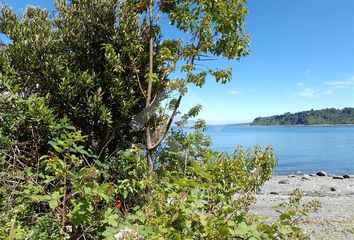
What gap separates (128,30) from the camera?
24.1 ft

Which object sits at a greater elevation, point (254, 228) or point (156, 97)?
point (156, 97)

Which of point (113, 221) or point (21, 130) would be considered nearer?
point (113, 221)

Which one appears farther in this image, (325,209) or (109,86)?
(325,209)

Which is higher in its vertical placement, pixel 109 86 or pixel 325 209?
pixel 109 86

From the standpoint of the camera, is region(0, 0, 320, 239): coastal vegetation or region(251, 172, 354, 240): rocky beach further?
region(251, 172, 354, 240): rocky beach

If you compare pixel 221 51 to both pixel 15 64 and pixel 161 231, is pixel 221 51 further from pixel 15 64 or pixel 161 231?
pixel 161 231

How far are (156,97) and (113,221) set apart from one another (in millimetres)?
4700

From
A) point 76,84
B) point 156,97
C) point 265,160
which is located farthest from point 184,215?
point 156,97

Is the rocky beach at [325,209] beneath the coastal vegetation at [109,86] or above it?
beneath

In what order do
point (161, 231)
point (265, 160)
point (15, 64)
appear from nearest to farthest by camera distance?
point (161, 231), point (265, 160), point (15, 64)

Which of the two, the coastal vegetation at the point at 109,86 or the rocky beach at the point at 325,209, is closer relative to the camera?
the coastal vegetation at the point at 109,86

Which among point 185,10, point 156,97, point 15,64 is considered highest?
point 185,10

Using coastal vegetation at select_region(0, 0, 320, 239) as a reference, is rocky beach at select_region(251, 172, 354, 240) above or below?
below

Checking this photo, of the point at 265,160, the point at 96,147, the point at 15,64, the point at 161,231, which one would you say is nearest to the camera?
the point at 161,231
